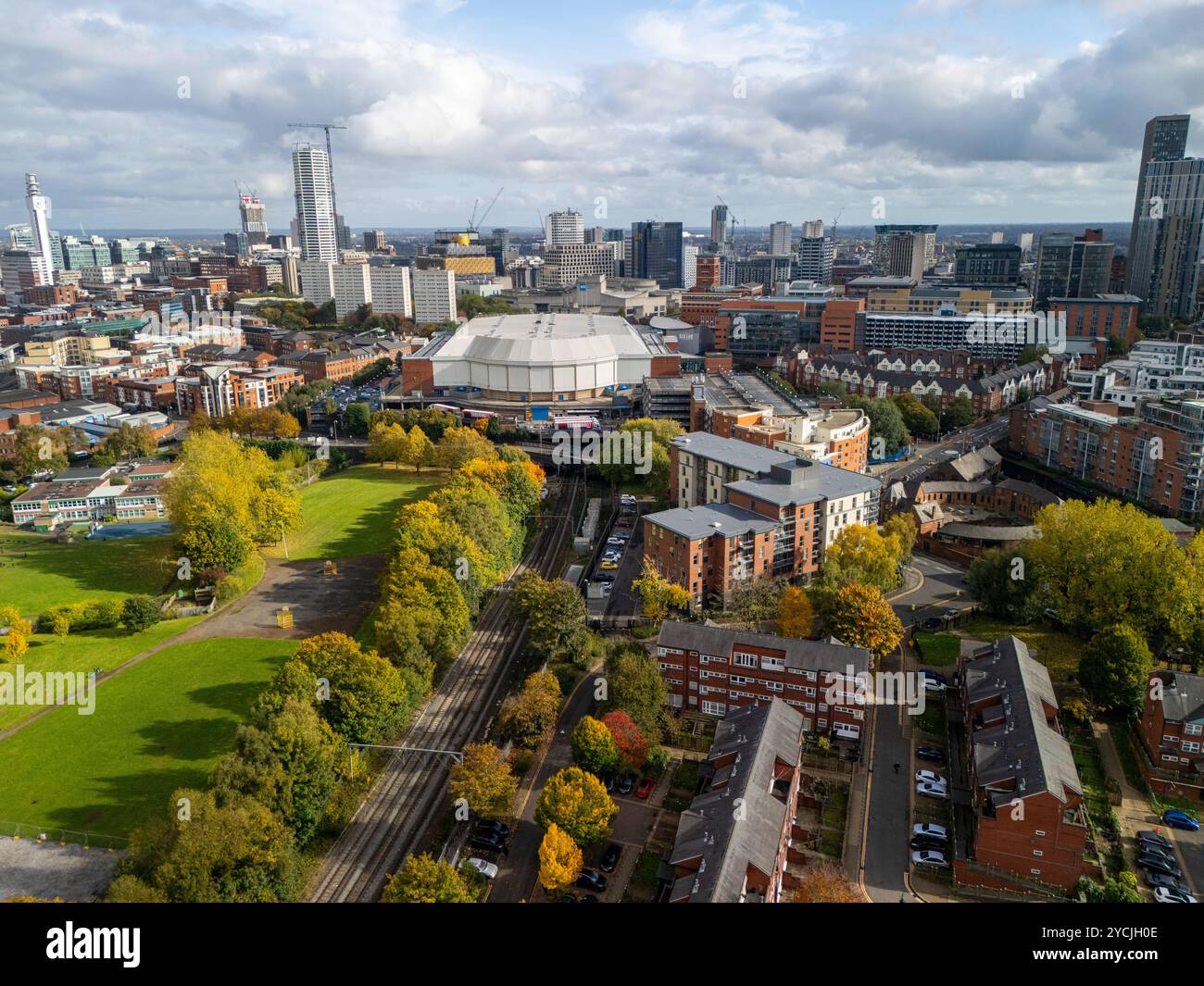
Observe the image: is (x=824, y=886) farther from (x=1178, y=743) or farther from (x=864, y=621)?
(x=1178, y=743)

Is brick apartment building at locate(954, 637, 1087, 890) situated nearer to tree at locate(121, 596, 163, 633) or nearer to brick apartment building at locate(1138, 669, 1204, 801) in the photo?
brick apartment building at locate(1138, 669, 1204, 801)

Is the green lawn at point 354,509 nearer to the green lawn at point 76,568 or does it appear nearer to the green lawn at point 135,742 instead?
the green lawn at point 76,568

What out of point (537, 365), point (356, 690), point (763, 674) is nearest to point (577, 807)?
point (763, 674)

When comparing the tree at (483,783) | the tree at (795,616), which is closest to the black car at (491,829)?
the tree at (483,783)

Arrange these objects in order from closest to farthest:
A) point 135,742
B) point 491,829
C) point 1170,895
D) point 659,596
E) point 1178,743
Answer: point 1170,895, point 491,829, point 1178,743, point 135,742, point 659,596

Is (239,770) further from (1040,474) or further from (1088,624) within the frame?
(1040,474)
